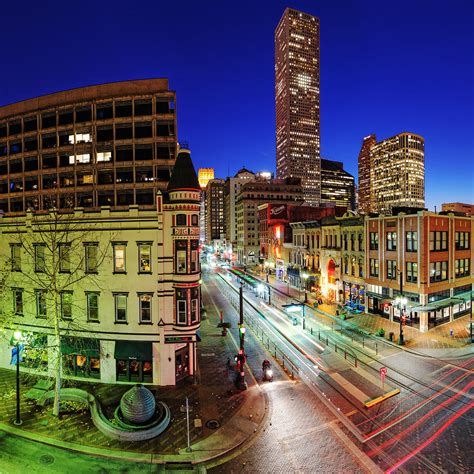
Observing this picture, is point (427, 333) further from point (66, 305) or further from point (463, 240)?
point (66, 305)

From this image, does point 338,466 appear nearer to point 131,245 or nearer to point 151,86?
point 131,245

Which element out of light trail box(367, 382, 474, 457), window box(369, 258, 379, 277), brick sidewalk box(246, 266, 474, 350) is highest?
window box(369, 258, 379, 277)

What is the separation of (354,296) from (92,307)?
112 feet

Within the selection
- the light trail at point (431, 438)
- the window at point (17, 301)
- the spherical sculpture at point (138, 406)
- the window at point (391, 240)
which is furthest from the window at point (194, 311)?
the window at point (391, 240)

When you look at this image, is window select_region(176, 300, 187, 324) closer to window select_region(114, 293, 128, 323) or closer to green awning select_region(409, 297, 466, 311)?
window select_region(114, 293, 128, 323)

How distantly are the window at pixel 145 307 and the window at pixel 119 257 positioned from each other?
2435 millimetres

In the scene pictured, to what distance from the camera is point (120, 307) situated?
74.1 ft

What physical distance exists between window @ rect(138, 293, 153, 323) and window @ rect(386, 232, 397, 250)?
96.2ft

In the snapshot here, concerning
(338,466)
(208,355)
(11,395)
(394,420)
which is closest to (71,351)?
(11,395)

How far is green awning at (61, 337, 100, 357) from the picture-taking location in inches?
883

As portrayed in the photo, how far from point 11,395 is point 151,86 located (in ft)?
116

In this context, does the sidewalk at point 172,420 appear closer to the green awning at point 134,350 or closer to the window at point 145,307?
the green awning at point 134,350

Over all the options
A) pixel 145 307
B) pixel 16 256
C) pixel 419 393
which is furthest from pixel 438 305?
pixel 16 256

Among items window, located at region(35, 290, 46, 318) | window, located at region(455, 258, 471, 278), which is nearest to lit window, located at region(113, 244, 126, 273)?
window, located at region(35, 290, 46, 318)
